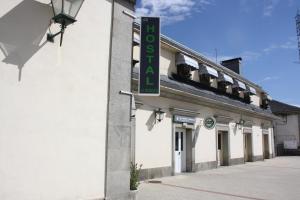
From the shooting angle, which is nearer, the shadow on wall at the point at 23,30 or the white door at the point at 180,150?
the shadow on wall at the point at 23,30

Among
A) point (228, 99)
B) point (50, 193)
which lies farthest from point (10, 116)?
point (228, 99)

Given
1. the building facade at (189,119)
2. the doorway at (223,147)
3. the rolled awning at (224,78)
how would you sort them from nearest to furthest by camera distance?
the building facade at (189,119), the doorway at (223,147), the rolled awning at (224,78)

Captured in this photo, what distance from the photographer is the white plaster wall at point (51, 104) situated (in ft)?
17.7

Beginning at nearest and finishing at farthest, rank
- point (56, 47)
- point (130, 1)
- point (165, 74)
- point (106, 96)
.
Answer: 1. point (56, 47)
2. point (106, 96)
3. point (130, 1)
4. point (165, 74)

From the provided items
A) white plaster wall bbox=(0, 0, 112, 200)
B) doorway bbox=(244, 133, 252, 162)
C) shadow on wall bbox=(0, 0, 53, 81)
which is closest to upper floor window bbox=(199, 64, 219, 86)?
doorway bbox=(244, 133, 252, 162)

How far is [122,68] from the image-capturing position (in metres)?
7.59

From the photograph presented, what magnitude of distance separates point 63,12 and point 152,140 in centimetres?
Answer: 774

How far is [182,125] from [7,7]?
10364 mm

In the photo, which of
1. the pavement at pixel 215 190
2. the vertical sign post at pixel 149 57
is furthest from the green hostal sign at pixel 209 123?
the vertical sign post at pixel 149 57

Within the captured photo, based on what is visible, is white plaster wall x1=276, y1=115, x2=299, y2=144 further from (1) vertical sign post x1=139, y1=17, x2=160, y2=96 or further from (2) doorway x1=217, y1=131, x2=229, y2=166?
(1) vertical sign post x1=139, y1=17, x2=160, y2=96

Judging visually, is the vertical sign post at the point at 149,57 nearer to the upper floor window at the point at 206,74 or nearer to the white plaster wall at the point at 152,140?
the white plaster wall at the point at 152,140

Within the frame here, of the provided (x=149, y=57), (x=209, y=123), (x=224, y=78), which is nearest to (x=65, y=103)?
(x=149, y=57)

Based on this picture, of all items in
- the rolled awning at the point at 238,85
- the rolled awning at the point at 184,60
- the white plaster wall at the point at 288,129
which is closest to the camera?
the rolled awning at the point at 184,60

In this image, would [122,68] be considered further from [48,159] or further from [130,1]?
[48,159]
